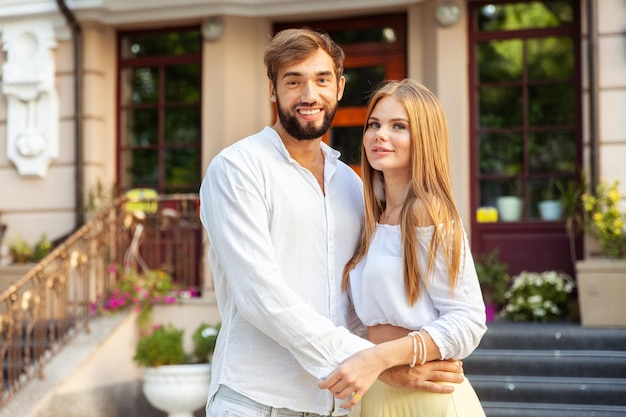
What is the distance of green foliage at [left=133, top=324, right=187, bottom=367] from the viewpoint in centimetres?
664

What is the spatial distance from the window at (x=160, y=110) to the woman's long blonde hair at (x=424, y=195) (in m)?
6.88

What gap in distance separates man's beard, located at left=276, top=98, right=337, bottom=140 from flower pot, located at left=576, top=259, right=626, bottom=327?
5.12m

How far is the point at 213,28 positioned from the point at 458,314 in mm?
7084

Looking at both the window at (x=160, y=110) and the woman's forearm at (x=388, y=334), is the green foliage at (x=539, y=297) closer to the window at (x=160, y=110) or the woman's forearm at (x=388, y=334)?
the window at (x=160, y=110)

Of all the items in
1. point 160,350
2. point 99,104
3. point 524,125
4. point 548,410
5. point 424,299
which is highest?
point 99,104

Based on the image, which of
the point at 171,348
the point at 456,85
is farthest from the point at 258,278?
the point at 456,85

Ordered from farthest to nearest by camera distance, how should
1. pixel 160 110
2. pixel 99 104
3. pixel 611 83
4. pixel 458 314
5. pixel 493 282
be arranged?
pixel 160 110, pixel 99 104, pixel 493 282, pixel 611 83, pixel 458 314

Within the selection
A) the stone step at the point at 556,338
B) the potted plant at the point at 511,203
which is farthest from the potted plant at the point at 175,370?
the potted plant at the point at 511,203

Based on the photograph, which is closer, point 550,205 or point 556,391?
point 556,391

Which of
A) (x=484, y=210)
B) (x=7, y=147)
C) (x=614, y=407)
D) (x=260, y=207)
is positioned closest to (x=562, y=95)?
(x=484, y=210)

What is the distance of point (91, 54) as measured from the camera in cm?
931

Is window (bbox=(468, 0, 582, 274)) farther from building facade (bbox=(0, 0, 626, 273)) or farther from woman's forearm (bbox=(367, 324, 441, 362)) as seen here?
woman's forearm (bbox=(367, 324, 441, 362))

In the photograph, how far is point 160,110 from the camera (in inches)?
377

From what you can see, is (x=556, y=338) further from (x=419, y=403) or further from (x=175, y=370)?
(x=419, y=403)
